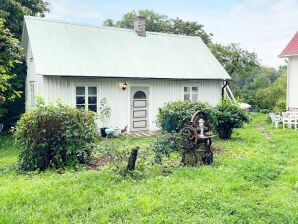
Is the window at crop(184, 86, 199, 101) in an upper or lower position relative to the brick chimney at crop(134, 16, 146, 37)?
lower

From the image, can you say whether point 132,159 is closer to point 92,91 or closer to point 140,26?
point 92,91

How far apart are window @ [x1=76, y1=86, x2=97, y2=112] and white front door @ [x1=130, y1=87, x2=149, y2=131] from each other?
176 centimetres

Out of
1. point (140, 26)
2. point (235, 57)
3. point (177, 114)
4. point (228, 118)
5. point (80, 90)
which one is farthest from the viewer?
point (235, 57)

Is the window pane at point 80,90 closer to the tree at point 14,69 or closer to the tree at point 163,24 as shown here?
the tree at point 14,69

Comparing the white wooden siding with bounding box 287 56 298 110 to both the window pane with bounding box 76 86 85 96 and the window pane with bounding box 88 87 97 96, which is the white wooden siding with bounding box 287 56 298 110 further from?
the window pane with bounding box 76 86 85 96

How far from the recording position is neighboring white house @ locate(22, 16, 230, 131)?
39.5ft

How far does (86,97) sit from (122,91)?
5.30 ft

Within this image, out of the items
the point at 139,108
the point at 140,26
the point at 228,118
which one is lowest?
the point at 228,118

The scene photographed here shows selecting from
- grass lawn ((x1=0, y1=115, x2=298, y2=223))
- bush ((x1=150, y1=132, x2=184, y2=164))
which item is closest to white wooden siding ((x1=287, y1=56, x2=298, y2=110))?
grass lawn ((x1=0, y1=115, x2=298, y2=223))

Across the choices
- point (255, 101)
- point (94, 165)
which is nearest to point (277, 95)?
point (255, 101)

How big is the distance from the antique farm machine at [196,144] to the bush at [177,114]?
5.82 feet

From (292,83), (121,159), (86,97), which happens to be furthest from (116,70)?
(292,83)

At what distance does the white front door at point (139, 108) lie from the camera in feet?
45.3

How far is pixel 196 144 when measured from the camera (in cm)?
715
